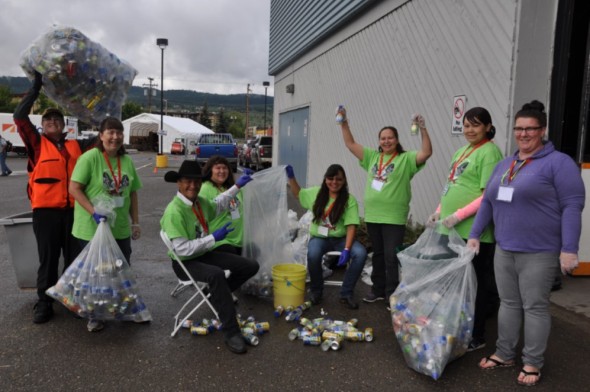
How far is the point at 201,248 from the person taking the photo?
3.42 metres

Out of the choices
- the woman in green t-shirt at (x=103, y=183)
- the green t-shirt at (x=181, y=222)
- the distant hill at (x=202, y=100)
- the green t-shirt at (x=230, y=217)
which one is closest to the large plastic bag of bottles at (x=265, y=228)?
the green t-shirt at (x=230, y=217)

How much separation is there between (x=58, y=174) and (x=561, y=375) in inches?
160

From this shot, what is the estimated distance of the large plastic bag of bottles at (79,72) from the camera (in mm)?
3676

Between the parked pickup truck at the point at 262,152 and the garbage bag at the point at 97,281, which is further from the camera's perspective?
the parked pickup truck at the point at 262,152

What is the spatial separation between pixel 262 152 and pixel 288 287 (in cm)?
1588

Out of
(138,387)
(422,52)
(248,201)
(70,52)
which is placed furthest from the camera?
(422,52)

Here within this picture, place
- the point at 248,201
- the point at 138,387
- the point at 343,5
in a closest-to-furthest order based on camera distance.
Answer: the point at 138,387 → the point at 248,201 → the point at 343,5

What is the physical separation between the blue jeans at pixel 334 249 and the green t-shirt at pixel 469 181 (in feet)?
3.32

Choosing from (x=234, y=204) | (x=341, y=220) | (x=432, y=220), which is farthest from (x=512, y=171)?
(x=234, y=204)

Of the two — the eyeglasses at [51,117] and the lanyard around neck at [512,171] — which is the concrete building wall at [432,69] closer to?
the lanyard around neck at [512,171]

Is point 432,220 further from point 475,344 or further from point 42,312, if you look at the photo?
point 42,312

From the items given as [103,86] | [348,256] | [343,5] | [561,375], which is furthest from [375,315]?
[343,5]

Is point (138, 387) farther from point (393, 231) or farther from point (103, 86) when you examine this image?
point (103, 86)

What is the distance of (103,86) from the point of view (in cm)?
411
